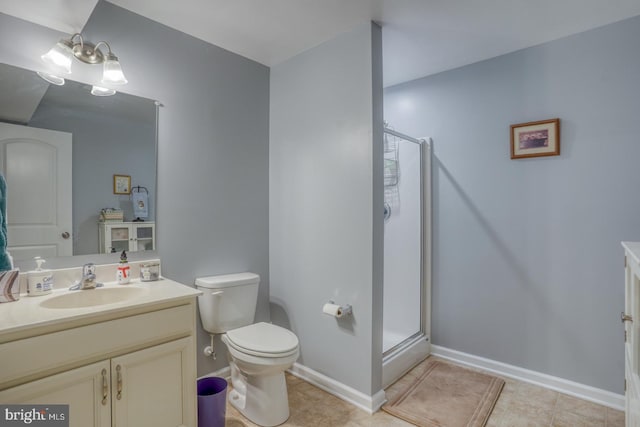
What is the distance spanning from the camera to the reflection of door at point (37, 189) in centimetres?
153

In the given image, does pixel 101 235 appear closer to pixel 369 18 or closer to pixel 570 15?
pixel 369 18

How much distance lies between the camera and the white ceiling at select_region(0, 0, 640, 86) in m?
1.78

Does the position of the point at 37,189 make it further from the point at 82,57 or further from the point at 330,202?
the point at 330,202

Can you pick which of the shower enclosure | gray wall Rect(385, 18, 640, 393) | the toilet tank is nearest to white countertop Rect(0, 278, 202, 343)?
the toilet tank

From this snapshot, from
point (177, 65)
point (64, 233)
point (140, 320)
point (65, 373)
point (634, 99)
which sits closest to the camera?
point (65, 373)

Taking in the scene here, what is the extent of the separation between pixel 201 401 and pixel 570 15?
2.96m

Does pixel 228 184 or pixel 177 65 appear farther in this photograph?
pixel 228 184

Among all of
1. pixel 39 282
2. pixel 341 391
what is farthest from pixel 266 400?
pixel 39 282

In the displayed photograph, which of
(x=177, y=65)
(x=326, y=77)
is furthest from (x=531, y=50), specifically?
(x=177, y=65)

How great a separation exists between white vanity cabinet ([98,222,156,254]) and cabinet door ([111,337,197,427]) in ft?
2.28

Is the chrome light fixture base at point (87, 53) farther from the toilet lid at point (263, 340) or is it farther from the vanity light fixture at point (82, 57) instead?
the toilet lid at point (263, 340)

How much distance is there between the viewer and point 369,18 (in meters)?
1.95

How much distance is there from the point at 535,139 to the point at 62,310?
278 cm

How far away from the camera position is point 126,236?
1.88 m
